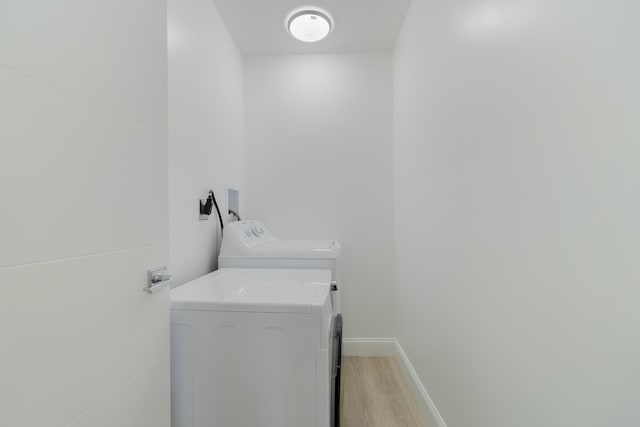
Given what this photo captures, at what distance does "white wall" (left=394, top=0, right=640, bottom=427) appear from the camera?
21.0 inches

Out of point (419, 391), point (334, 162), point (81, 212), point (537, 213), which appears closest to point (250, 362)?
point (81, 212)

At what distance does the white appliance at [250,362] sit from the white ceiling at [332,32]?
186 centimetres

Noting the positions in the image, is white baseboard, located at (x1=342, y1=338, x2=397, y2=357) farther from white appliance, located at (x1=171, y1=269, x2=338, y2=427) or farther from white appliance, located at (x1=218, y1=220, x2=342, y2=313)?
white appliance, located at (x1=171, y1=269, x2=338, y2=427)

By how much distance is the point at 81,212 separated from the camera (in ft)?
2.13

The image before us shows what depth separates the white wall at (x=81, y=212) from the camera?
20.3 inches

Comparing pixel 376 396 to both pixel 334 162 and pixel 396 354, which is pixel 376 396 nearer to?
pixel 396 354

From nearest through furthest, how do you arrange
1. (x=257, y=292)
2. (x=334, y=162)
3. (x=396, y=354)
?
1. (x=257, y=292)
2. (x=396, y=354)
3. (x=334, y=162)

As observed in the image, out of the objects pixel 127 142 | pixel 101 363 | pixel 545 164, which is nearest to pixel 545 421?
pixel 545 164

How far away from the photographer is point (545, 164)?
2.30ft

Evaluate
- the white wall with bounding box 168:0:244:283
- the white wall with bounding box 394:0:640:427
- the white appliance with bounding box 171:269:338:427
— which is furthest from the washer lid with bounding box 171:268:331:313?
the white wall with bounding box 394:0:640:427

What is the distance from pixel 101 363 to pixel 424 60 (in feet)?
6.20

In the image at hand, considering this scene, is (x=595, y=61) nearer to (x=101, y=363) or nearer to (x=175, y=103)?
Result: (x=101, y=363)

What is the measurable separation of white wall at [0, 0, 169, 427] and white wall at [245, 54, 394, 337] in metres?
1.51

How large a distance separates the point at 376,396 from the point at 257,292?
124 cm
